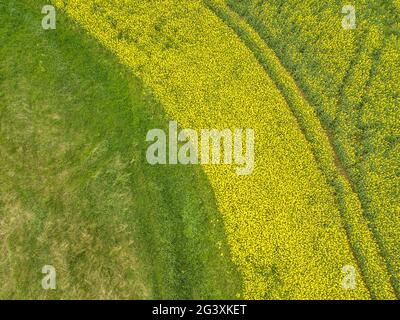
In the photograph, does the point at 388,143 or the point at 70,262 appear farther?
the point at 388,143

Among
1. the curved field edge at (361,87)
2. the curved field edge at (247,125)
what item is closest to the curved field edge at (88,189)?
the curved field edge at (247,125)

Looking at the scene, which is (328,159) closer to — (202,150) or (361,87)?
(361,87)

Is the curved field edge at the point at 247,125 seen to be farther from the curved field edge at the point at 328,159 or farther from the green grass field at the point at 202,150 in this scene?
the curved field edge at the point at 328,159

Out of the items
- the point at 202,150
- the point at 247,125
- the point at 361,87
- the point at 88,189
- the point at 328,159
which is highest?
the point at 361,87

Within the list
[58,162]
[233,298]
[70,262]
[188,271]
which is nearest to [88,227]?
[70,262]

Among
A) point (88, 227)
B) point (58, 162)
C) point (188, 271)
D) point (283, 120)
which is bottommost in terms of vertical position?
point (188, 271)

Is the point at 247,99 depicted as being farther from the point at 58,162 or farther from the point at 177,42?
the point at 58,162

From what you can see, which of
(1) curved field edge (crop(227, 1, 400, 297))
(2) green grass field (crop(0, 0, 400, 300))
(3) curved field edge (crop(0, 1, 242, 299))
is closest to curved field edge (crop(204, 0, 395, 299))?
(2) green grass field (crop(0, 0, 400, 300))

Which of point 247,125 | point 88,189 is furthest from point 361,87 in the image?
point 88,189
